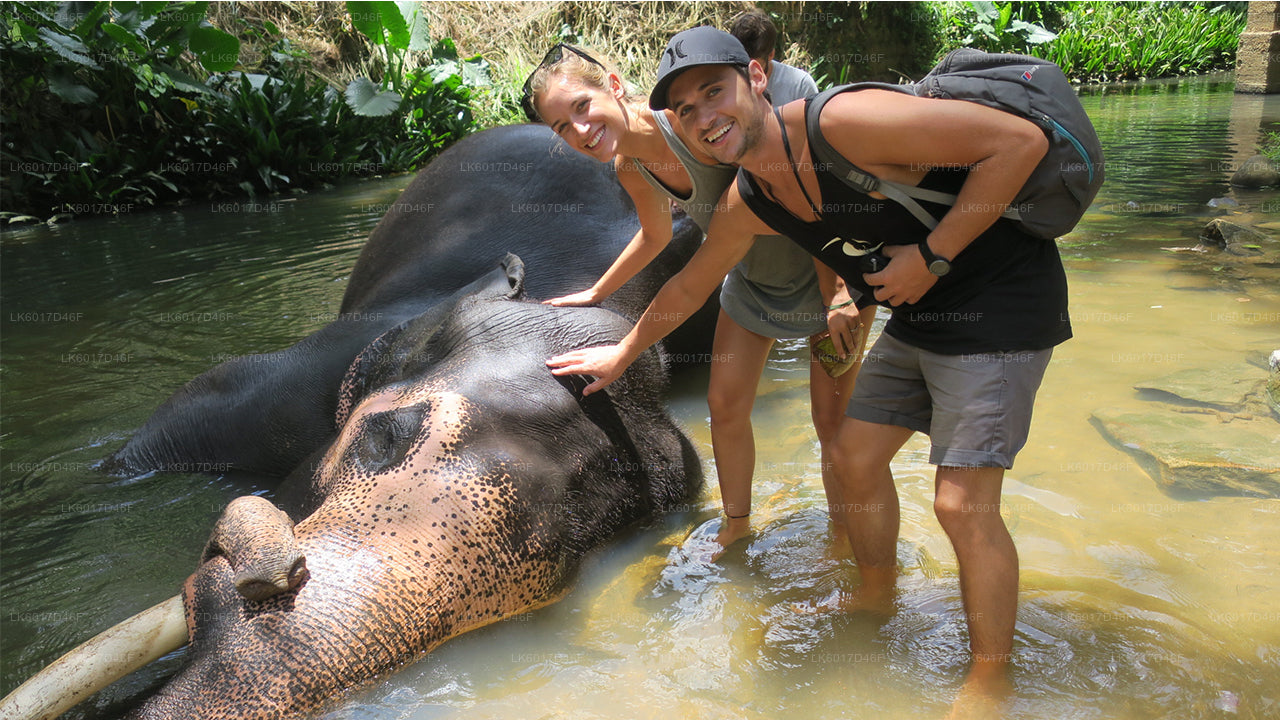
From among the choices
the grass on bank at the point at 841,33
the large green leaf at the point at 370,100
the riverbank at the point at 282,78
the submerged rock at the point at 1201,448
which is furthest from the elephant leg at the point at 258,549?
the grass on bank at the point at 841,33

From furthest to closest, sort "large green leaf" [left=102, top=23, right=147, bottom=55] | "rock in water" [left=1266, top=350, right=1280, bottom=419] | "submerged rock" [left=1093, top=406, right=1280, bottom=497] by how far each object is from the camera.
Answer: "large green leaf" [left=102, top=23, right=147, bottom=55], "rock in water" [left=1266, top=350, right=1280, bottom=419], "submerged rock" [left=1093, top=406, right=1280, bottom=497]

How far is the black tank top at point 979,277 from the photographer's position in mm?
2236

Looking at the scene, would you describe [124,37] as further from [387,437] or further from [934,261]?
[934,261]

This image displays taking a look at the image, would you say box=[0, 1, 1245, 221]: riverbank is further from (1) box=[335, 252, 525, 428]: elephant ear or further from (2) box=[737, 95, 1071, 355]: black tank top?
(2) box=[737, 95, 1071, 355]: black tank top

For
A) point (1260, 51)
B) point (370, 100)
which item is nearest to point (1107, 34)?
point (1260, 51)

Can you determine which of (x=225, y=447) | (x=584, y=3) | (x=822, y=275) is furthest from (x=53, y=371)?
(x=584, y=3)

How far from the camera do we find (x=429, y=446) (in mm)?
2738

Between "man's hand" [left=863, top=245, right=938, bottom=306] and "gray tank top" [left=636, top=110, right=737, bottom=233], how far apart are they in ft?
2.25

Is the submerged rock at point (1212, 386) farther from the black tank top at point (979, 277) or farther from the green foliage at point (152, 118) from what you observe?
the green foliage at point (152, 118)

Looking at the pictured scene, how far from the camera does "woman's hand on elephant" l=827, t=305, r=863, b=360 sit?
286 cm

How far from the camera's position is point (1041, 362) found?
7.50 feet

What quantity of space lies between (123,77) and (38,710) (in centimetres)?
1179

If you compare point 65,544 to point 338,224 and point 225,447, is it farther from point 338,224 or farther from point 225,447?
point 338,224

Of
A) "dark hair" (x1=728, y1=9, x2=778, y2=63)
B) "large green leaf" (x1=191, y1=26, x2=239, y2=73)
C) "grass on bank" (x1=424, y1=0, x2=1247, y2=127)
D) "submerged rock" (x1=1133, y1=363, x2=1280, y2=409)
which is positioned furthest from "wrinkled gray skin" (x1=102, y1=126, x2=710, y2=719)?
"grass on bank" (x1=424, y1=0, x2=1247, y2=127)
